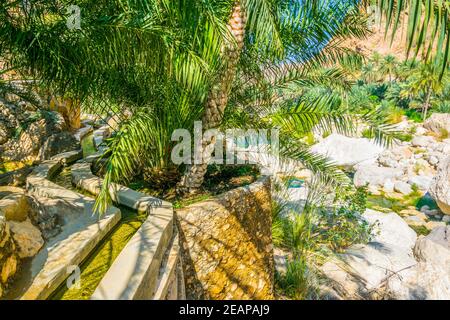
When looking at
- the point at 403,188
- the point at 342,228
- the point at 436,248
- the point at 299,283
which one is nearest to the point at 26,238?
the point at 299,283

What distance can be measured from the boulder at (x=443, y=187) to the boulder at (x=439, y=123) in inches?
395

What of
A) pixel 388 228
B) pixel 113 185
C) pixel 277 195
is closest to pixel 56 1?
pixel 113 185

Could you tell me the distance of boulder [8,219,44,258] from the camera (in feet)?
8.43

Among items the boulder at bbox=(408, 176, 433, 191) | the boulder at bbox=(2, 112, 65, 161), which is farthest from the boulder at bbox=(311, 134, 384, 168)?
the boulder at bbox=(2, 112, 65, 161)

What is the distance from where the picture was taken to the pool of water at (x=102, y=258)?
2230 millimetres

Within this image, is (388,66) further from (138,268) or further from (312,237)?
(138,268)

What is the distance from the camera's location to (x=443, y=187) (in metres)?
9.70

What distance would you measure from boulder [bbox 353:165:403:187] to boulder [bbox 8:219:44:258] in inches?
493

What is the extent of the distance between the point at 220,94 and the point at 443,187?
30.7 ft

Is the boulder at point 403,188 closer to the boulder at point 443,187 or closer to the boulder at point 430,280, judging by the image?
the boulder at point 443,187

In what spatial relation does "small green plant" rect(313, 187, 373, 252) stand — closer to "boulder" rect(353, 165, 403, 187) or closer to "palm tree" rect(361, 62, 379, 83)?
"boulder" rect(353, 165, 403, 187)

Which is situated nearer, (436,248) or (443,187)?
(436,248)

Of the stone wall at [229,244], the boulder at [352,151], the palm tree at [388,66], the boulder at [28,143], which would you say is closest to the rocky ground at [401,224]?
the boulder at [352,151]
